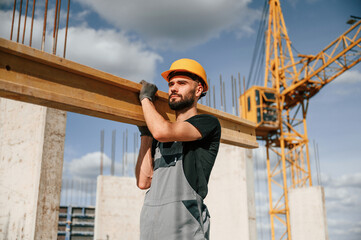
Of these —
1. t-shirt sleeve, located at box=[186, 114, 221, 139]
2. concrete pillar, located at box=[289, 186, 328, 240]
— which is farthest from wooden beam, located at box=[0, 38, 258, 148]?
concrete pillar, located at box=[289, 186, 328, 240]

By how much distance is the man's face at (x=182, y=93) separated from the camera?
221 cm

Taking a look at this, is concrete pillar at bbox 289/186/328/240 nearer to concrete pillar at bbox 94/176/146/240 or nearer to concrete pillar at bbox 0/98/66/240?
concrete pillar at bbox 94/176/146/240

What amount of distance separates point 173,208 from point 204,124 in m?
0.54

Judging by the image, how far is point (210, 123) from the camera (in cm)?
212

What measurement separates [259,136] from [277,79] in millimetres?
3507

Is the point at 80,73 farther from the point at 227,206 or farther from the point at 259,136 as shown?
the point at 259,136

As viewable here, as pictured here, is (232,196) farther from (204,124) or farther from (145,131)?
(204,124)

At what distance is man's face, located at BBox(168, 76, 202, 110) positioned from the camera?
2205 millimetres

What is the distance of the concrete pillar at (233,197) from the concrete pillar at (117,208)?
14.4ft

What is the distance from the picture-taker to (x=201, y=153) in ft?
6.84

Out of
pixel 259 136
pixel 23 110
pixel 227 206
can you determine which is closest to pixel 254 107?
pixel 259 136

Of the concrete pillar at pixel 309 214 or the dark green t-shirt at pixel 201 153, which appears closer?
the dark green t-shirt at pixel 201 153

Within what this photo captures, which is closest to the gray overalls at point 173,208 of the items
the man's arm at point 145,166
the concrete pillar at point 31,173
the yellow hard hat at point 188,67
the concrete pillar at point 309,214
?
the man's arm at point 145,166

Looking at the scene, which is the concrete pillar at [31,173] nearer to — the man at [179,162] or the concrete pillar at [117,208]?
the man at [179,162]
